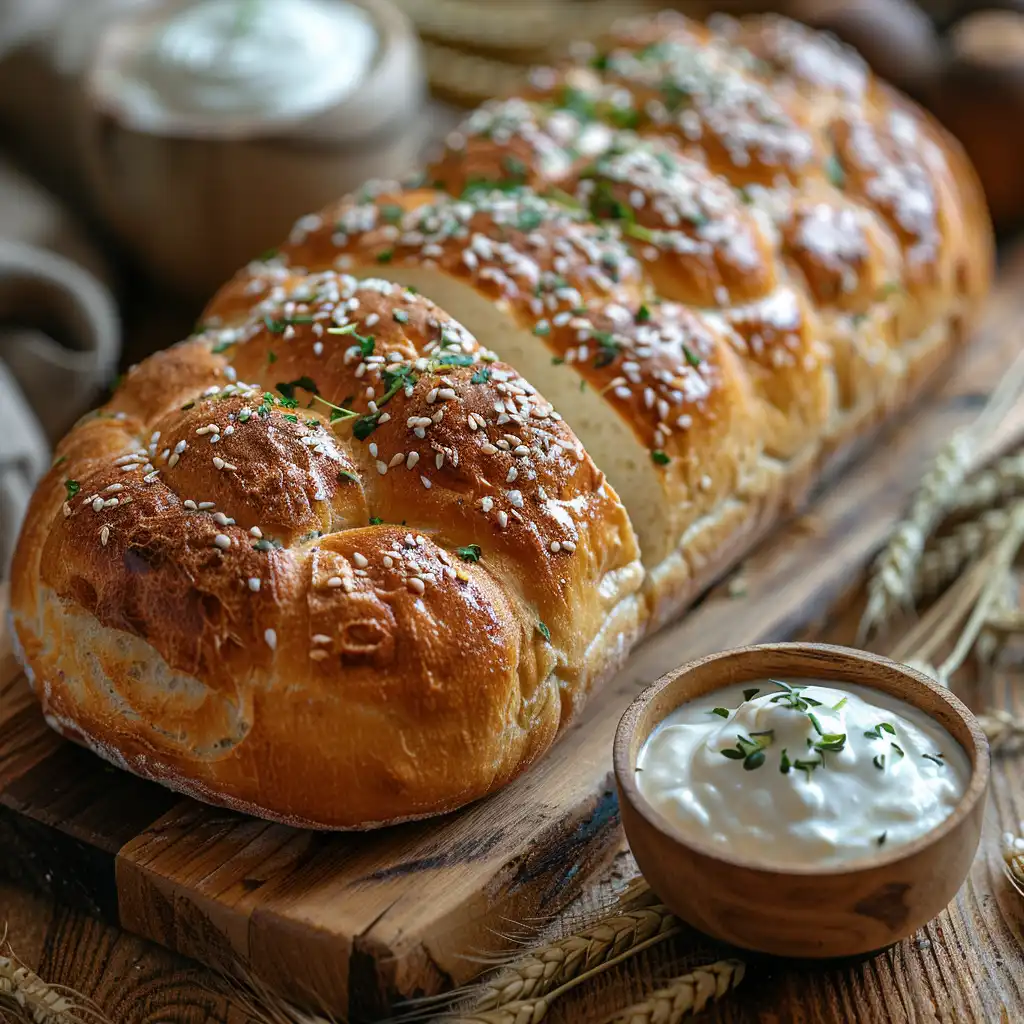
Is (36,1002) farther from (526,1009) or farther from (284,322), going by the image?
(284,322)

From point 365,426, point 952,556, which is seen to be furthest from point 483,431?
point 952,556

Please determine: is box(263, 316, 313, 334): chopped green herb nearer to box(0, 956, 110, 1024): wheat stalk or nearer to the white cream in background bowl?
box(0, 956, 110, 1024): wheat stalk

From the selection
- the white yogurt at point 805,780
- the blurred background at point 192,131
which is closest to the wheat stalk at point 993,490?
the white yogurt at point 805,780

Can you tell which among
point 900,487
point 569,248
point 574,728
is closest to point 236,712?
point 574,728

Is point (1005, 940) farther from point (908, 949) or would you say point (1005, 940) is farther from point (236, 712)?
point (236, 712)

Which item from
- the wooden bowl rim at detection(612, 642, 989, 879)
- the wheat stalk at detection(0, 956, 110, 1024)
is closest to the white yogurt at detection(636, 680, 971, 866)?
the wooden bowl rim at detection(612, 642, 989, 879)

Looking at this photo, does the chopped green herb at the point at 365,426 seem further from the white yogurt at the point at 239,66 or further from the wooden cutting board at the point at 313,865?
the white yogurt at the point at 239,66

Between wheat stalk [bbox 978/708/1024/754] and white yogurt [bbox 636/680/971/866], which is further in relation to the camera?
wheat stalk [bbox 978/708/1024/754]
